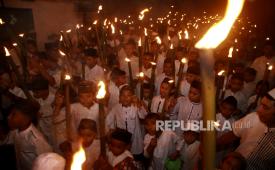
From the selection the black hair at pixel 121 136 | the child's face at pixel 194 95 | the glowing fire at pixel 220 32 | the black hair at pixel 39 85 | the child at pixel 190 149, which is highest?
the glowing fire at pixel 220 32

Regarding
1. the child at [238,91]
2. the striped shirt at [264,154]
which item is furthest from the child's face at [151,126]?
the child at [238,91]

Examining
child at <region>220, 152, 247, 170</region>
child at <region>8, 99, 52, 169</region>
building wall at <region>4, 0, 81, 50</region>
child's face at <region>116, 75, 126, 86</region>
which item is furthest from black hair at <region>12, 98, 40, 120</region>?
building wall at <region>4, 0, 81, 50</region>

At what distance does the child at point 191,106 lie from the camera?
5.40 metres

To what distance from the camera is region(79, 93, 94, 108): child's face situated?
5.10 m

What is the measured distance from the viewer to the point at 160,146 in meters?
4.79

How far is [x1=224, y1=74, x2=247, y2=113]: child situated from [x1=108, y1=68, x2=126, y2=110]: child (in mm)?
2316

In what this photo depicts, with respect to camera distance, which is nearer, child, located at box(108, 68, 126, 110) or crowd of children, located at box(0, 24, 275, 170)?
crowd of children, located at box(0, 24, 275, 170)

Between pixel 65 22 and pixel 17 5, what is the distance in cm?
330

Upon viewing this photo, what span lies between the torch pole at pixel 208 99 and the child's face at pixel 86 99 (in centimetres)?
433

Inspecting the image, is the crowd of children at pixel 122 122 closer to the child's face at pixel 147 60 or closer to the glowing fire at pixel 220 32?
the child's face at pixel 147 60

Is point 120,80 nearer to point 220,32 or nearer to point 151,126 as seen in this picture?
point 151,126

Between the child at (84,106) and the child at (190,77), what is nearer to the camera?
the child at (84,106)

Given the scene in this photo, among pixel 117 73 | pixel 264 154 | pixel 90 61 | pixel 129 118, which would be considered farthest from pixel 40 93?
pixel 264 154

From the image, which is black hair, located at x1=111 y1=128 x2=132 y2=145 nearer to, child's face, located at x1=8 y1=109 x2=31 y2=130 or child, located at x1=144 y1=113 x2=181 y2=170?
child, located at x1=144 y1=113 x2=181 y2=170
